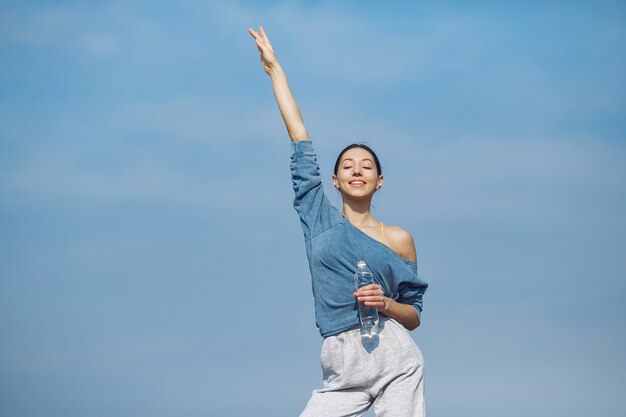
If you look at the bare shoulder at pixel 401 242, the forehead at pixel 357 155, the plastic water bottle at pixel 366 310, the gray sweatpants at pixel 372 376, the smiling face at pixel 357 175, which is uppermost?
the forehead at pixel 357 155

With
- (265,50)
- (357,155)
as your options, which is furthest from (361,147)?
(265,50)

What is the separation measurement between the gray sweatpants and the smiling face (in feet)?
3.19

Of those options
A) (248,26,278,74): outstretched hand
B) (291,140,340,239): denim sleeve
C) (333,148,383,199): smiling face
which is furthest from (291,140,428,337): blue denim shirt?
(248,26,278,74): outstretched hand

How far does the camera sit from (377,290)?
685 cm

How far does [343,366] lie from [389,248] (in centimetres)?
92

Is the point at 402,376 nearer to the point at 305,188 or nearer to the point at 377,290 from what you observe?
the point at 377,290

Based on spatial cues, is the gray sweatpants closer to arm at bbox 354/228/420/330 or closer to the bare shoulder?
arm at bbox 354/228/420/330

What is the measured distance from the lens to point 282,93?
752 cm

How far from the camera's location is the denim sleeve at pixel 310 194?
7336mm

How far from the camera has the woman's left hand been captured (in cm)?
680

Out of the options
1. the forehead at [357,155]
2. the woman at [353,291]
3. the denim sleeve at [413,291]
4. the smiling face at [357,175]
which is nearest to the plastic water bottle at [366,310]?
the woman at [353,291]

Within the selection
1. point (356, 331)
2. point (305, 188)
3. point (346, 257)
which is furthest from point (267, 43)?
point (356, 331)

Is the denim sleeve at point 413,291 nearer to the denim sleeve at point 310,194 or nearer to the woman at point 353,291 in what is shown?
the woman at point 353,291

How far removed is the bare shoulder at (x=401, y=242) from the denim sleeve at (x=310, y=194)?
0.45 meters
